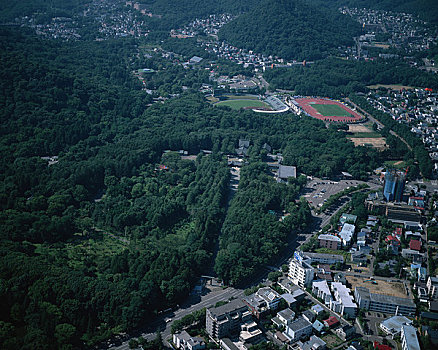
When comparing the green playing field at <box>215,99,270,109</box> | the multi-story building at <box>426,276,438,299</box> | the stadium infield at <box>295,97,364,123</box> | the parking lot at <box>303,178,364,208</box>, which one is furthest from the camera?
the green playing field at <box>215,99,270,109</box>

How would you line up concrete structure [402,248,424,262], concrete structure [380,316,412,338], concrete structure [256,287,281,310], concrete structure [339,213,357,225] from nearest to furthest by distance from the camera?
concrete structure [380,316,412,338] < concrete structure [256,287,281,310] < concrete structure [402,248,424,262] < concrete structure [339,213,357,225]

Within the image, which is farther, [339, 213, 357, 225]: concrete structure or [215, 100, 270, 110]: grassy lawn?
[215, 100, 270, 110]: grassy lawn

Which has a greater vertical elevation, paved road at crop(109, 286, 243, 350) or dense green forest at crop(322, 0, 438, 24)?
dense green forest at crop(322, 0, 438, 24)

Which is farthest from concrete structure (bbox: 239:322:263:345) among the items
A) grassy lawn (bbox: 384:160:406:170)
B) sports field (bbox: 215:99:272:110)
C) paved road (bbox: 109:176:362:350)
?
sports field (bbox: 215:99:272:110)

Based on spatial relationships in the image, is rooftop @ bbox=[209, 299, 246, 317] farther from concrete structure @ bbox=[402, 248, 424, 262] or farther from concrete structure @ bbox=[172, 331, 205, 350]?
concrete structure @ bbox=[402, 248, 424, 262]

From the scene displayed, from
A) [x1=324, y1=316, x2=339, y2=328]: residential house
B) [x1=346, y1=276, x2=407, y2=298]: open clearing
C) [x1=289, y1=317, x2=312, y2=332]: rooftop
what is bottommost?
[x1=346, y1=276, x2=407, y2=298]: open clearing

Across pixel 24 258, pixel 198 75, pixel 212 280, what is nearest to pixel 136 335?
pixel 212 280

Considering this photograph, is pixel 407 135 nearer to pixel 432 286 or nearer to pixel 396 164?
pixel 396 164
